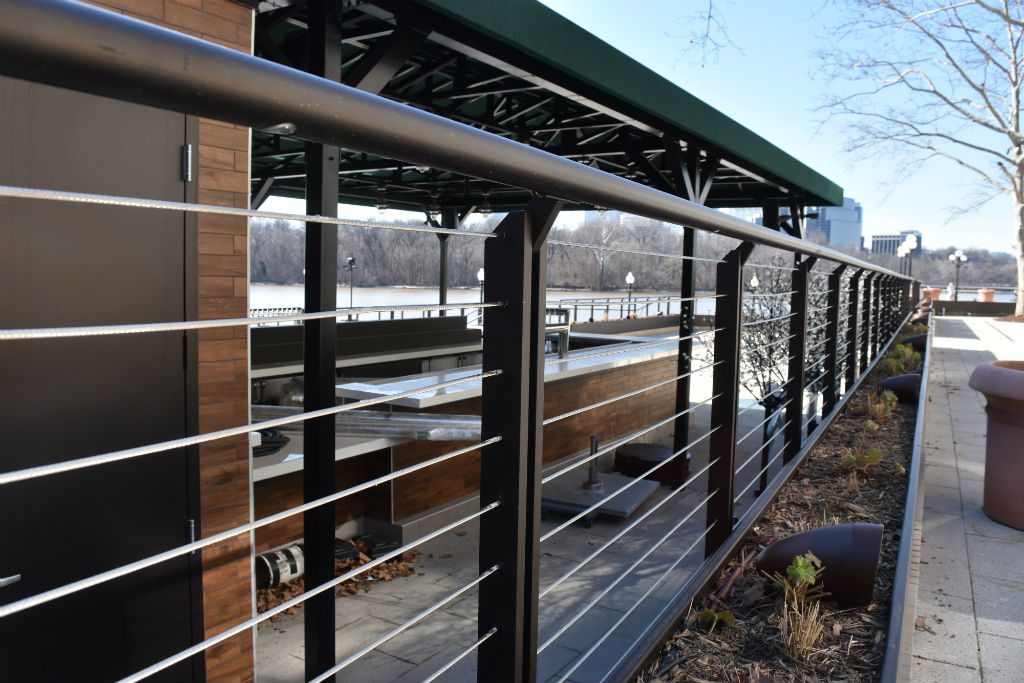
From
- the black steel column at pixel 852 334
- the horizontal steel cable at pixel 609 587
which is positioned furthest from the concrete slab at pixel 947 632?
the black steel column at pixel 852 334

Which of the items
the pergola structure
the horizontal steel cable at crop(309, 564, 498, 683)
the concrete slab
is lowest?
the concrete slab

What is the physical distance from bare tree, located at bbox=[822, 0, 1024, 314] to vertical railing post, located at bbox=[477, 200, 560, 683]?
Result: 19861 mm

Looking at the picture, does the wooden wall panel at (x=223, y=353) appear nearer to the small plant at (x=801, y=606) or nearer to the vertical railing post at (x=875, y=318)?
the small plant at (x=801, y=606)

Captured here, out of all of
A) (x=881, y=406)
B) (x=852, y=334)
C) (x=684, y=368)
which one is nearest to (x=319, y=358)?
(x=881, y=406)

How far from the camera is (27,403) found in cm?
252

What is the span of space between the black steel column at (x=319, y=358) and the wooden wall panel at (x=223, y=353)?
274 mm

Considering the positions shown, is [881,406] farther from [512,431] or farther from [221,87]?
[221,87]

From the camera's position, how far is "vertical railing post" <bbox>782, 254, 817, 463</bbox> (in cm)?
335

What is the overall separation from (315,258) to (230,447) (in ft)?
3.00

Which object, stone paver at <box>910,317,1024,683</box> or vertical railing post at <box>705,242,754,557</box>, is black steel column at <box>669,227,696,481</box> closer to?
stone paver at <box>910,317,1024,683</box>

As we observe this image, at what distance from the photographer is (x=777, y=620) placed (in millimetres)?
1884

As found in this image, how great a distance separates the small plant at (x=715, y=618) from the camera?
1.85 metres

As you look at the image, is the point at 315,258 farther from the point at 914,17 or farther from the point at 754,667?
the point at 914,17

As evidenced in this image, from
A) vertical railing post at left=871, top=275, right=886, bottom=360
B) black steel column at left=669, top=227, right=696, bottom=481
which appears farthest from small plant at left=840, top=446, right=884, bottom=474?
vertical railing post at left=871, top=275, right=886, bottom=360
